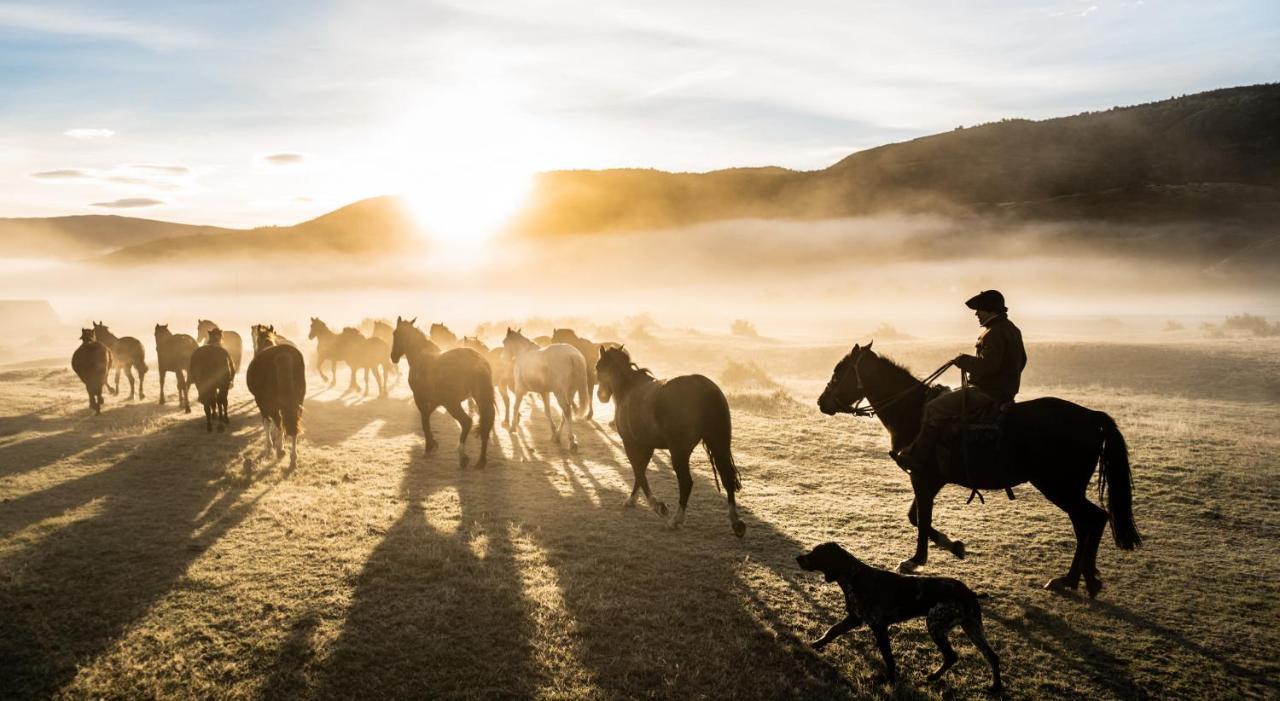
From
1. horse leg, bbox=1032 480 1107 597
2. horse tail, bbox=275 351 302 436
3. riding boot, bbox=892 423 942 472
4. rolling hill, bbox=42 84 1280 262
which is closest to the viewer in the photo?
Answer: horse leg, bbox=1032 480 1107 597

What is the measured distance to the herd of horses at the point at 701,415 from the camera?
275 inches

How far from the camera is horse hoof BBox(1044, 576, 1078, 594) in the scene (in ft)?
23.5

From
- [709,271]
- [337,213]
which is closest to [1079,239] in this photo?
[709,271]

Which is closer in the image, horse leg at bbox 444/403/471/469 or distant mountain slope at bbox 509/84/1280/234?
horse leg at bbox 444/403/471/469

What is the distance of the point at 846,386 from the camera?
8.74 m

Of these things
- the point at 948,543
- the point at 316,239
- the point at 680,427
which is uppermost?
the point at 316,239

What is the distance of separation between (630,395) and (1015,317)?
54042 millimetres

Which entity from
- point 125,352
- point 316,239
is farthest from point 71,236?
point 125,352

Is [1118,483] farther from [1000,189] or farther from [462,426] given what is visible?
[1000,189]

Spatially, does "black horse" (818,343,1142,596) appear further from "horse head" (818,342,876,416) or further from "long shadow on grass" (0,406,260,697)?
"long shadow on grass" (0,406,260,697)

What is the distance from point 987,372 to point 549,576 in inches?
230

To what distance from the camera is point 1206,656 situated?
5.91 m

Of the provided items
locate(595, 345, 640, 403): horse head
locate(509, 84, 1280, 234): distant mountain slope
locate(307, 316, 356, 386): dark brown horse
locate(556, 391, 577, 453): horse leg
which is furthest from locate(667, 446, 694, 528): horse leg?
locate(509, 84, 1280, 234): distant mountain slope

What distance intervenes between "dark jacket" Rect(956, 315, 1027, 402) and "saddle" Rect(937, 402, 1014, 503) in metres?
0.23
